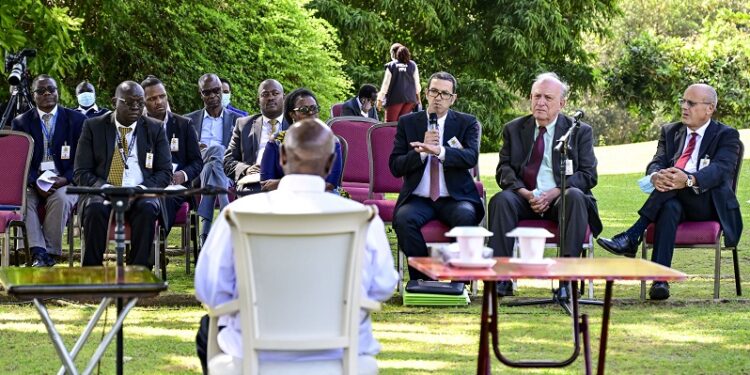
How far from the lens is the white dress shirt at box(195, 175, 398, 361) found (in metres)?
4.78

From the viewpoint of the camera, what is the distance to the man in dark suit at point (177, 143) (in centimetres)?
1061

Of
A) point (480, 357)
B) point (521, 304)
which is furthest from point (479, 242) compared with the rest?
point (521, 304)

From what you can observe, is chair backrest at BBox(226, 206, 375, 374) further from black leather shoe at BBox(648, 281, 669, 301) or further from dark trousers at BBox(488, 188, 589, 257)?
black leather shoe at BBox(648, 281, 669, 301)

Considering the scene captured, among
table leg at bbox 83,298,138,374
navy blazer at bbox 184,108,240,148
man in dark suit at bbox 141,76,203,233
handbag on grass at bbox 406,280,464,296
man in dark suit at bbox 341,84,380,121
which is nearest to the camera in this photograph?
table leg at bbox 83,298,138,374

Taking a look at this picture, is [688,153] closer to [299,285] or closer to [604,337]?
[604,337]

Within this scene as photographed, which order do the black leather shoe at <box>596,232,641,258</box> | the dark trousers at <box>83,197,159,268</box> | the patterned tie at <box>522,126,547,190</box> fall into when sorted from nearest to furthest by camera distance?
the dark trousers at <box>83,197,159,268</box> → the patterned tie at <box>522,126,547,190</box> → the black leather shoe at <box>596,232,641,258</box>

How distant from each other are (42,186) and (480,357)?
6.08 meters

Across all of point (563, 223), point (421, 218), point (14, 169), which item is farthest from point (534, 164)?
point (14, 169)

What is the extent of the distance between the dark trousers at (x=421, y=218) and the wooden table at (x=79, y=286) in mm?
4266

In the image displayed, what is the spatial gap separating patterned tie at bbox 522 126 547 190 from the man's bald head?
510 cm

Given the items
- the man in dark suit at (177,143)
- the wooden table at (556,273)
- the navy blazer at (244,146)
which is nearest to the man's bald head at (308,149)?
the wooden table at (556,273)

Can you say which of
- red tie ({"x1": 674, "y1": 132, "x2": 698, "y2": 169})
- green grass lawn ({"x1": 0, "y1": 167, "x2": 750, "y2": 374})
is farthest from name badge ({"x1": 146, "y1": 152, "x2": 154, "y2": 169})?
red tie ({"x1": 674, "y1": 132, "x2": 698, "y2": 169})

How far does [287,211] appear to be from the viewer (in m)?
4.80

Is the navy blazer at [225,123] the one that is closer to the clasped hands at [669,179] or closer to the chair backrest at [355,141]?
the chair backrest at [355,141]
